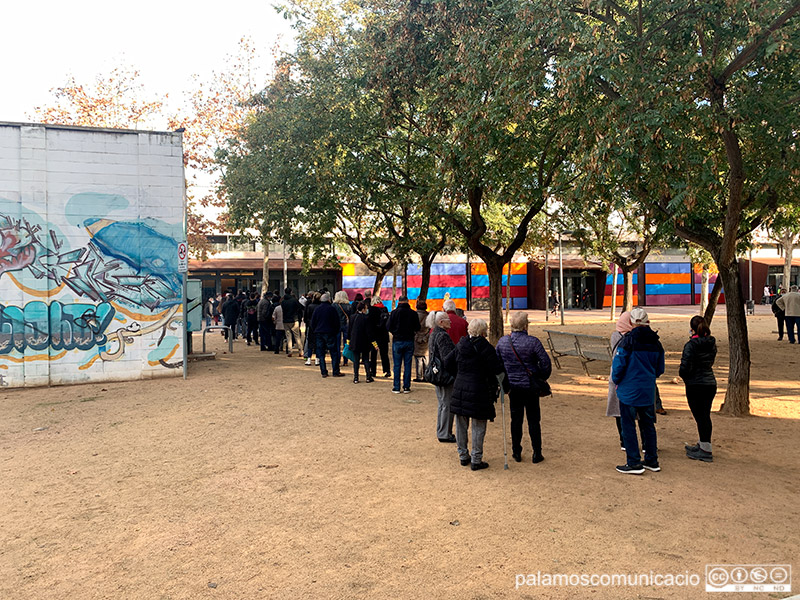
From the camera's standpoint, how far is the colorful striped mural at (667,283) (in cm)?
4456

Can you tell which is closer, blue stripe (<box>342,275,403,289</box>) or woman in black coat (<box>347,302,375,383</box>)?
woman in black coat (<box>347,302,375,383</box>)

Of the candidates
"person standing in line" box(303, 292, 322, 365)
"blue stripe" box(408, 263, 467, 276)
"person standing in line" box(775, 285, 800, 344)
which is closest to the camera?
"person standing in line" box(303, 292, 322, 365)

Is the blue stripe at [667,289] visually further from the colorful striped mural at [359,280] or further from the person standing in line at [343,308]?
the person standing in line at [343,308]

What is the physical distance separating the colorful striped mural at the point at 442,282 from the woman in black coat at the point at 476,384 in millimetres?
33091

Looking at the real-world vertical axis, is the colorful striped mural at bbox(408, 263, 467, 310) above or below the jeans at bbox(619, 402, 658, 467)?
above

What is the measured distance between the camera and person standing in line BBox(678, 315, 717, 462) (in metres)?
6.77

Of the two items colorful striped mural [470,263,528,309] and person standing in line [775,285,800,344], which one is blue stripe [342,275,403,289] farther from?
person standing in line [775,285,800,344]

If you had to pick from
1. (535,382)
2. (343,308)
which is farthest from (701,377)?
(343,308)

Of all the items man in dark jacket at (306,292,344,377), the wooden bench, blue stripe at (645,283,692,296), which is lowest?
the wooden bench

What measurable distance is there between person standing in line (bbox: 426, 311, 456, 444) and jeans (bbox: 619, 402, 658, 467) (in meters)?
1.88

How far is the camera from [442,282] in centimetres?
4103

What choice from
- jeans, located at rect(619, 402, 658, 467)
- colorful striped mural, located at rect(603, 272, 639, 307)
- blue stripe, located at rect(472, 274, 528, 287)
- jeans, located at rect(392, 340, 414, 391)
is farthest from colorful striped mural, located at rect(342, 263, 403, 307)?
jeans, located at rect(619, 402, 658, 467)

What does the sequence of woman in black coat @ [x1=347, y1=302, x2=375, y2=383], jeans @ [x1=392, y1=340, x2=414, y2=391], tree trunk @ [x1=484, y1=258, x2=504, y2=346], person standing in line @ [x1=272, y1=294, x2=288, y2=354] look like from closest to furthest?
jeans @ [x1=392, y1=340, x2=414, y2=391] < woman in black coat @ [x1=347, y1=302, x2=375, y2=383] < tree trunk @ [x1=484, y1=258, x2=504, y2=346] < person standing in line @ [x1=272, y1=294, x2=288, y2=354]

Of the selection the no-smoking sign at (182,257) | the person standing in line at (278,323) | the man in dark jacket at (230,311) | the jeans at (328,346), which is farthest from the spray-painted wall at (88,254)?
the man in dark jacket at (230,311)
